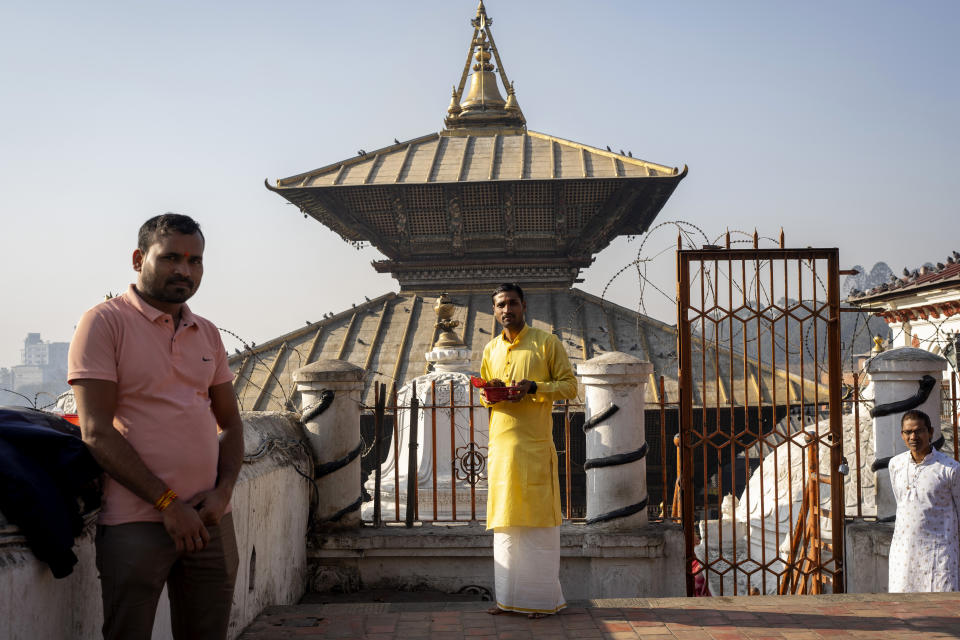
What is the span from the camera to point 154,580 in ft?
9.12

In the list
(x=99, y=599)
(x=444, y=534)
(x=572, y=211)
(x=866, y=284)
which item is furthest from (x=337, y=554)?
(x=866, y=284)

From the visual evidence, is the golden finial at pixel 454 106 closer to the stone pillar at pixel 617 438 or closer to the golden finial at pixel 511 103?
the golden finial at pixel 511 103

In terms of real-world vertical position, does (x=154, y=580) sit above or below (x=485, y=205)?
below

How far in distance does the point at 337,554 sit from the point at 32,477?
403 cm

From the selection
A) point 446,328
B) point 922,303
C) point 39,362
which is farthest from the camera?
point 39,362

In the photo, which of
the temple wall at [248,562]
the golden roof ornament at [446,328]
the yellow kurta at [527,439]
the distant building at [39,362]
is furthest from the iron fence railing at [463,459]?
the distant building at [39,362]

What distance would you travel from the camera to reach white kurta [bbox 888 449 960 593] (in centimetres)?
520

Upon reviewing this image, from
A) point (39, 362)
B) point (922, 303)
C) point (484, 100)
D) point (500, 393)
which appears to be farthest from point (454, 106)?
point (39, 362)

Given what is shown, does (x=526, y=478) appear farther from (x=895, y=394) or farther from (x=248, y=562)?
(x=895, y=394)

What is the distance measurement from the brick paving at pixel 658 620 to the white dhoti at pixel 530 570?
9 centimetres

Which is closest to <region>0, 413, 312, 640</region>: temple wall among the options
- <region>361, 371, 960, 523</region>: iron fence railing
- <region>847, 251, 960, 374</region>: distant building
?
<region>361, 371, 960, 523</region>: iron fence railing

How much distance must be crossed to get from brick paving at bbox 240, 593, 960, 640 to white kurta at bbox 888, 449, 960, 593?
0.21m

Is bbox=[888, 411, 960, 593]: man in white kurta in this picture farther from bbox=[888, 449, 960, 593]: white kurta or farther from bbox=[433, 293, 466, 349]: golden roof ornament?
bbox=[433, 293, 466, 349]: golden roof ornament

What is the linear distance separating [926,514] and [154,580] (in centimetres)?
440
